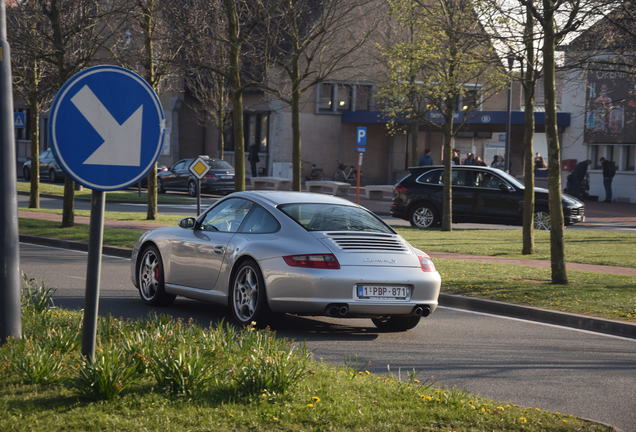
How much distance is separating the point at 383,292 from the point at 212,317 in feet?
7.01

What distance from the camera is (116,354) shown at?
6152 mm

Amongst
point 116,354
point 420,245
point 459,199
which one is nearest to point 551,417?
point 116,354

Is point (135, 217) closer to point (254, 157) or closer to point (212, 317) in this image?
point (212, 317)

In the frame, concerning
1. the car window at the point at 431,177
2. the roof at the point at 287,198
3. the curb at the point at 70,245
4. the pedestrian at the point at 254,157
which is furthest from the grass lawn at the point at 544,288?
the pedestrian at the point at 254,157

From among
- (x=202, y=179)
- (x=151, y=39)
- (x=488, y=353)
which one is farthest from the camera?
(x=202, y=179)

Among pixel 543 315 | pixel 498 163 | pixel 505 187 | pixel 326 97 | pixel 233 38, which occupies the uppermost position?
pixel 326 97

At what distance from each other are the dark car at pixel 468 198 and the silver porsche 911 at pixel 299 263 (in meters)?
16.4

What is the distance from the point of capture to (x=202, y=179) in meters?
41.8

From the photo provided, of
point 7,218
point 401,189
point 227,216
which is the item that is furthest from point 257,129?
point 7,218

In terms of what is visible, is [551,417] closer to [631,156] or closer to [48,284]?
[48,284]

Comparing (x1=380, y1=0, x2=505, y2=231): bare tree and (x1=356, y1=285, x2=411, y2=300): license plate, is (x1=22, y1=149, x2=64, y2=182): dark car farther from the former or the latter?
(x1=356, y1=285, x2=411, y2=300): license plate

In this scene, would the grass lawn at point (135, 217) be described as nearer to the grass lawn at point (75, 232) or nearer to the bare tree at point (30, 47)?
the bare tree at point (30, 47)

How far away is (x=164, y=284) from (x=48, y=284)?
2.36m


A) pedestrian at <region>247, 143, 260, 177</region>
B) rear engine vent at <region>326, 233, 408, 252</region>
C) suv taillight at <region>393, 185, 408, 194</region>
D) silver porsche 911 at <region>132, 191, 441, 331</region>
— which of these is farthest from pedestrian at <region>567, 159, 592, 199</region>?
rear engine vent at <region>326, 233, 408, 252</region>
